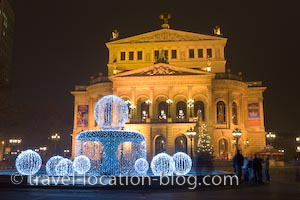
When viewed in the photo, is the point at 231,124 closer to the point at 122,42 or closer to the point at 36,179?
the point at 122,42

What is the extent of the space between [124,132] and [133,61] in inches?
1616

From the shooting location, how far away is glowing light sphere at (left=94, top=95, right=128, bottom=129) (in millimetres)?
21109

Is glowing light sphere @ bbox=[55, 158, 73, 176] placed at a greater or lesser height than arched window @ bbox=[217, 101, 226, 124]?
lesser

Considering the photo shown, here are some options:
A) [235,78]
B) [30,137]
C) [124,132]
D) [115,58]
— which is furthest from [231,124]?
[124,132]

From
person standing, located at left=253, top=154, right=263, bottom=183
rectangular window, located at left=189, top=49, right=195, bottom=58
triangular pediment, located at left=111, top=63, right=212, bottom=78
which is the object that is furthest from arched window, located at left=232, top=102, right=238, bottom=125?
person standing, located at left=253, top=154, right=263, bottom=183

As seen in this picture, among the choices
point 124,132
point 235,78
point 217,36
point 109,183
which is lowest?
point 109,183

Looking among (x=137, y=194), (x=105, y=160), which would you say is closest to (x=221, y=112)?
(x=105, y=160)

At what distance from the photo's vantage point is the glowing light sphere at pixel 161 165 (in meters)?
20.0

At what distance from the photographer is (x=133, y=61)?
60344mm

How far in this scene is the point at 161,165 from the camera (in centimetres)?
1994

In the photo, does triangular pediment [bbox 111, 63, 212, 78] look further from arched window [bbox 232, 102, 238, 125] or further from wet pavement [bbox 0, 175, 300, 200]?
wet pavement [bbox 0, 175, 300, 200]

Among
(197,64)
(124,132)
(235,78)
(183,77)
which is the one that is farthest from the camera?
(197,64)

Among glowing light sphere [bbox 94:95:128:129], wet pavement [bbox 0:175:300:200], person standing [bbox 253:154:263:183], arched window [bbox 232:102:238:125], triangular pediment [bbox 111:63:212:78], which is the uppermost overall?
triangular pediment [bbox 111:63:212:78]

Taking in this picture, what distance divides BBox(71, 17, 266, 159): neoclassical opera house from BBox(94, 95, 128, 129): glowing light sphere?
24.9 metres
